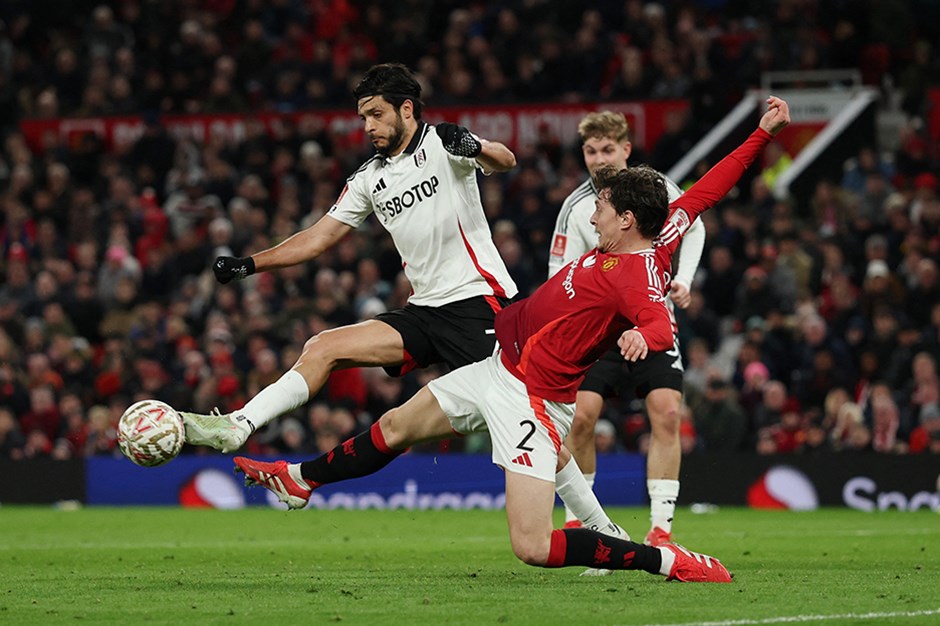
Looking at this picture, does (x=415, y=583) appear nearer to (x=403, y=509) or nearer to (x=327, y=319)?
(x=403, y=509)

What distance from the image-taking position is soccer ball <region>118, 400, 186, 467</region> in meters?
8.61

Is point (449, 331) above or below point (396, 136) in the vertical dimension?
below

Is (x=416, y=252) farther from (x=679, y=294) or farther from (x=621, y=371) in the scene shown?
(x=621, y=371)

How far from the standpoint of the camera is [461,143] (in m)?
9.07

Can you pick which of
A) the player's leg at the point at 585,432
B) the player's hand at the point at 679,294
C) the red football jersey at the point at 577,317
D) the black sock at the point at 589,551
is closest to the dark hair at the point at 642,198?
the red football jersey at the point at 577,317

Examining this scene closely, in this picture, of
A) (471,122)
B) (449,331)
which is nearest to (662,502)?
(449,331)

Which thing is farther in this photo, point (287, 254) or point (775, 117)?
point (287, 254)

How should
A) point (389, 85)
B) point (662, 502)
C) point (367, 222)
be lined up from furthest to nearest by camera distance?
point (367, 222) → point (662, 502) → point (389, 85)

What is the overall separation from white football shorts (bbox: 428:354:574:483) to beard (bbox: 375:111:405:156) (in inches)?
62.1

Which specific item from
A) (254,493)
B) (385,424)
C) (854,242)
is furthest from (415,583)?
(854,242)

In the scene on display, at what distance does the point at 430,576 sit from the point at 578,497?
970mm

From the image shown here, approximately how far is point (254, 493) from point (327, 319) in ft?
7.42

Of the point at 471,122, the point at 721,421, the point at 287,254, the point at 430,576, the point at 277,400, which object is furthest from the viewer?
the point at 471,122

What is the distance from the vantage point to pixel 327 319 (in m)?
19.2
